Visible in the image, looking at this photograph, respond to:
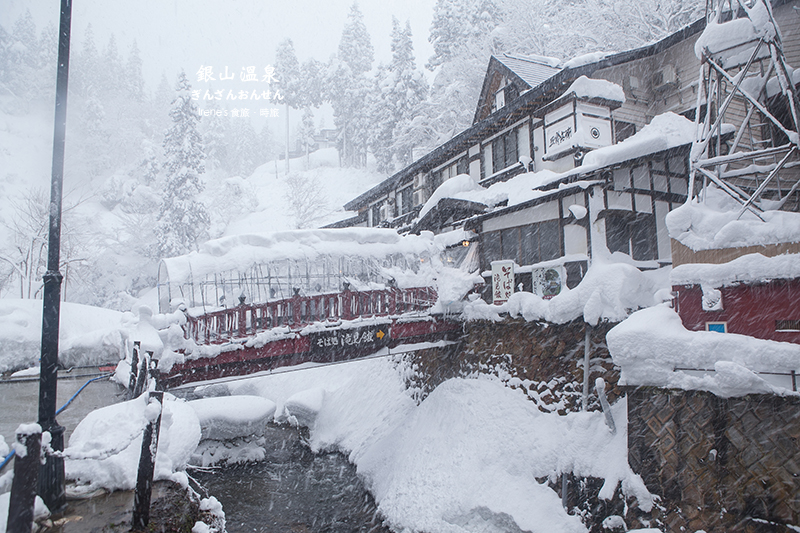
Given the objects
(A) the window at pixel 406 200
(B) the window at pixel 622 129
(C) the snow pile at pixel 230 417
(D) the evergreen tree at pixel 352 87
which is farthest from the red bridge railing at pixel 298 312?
(D) the evergreen tree at pixel 352 87

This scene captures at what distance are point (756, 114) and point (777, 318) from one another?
34.8 ft

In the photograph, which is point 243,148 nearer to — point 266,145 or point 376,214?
point 266,145

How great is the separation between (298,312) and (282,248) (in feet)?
6.21

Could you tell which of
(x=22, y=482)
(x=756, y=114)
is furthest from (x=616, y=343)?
(x=756, y=114)

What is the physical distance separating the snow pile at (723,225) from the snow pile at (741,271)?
41cm

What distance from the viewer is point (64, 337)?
58.6 ft

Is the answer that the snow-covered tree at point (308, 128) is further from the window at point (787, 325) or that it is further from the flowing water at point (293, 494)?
the window at point (787, 325)

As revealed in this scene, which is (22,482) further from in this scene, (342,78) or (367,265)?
(342,78)

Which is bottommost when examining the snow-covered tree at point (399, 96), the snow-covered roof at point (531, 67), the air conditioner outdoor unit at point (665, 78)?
the air conditioner outdoor unit at point (665, 78)

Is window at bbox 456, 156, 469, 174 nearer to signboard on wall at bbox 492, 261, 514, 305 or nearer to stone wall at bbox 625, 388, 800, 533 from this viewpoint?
signboard on wall at bbox 492, 261, 514, 305

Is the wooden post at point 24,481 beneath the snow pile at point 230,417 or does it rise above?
above

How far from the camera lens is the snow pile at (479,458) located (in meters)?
9.48

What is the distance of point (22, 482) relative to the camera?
167 inches

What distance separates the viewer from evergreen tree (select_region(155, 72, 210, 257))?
1398 inches
